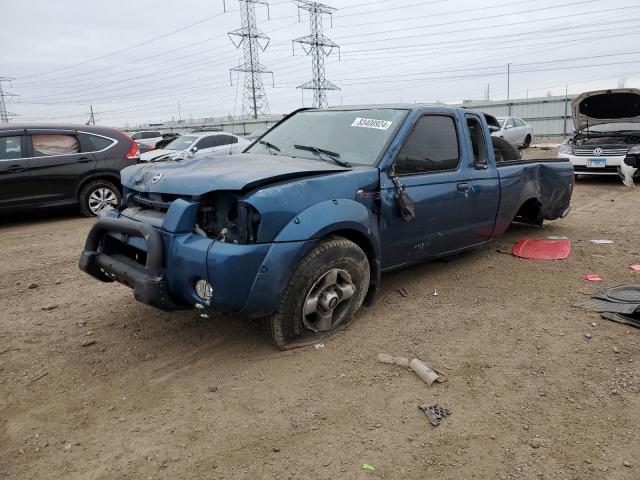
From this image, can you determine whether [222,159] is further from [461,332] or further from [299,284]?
[461,332]

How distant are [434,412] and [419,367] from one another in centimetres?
43

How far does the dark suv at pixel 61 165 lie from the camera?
775 centimetres

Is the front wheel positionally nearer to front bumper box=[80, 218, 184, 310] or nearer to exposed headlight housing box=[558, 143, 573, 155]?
front bumper box=[80, 218, 184, 310]

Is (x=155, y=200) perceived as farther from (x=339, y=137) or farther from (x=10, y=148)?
(x=10, y=148)

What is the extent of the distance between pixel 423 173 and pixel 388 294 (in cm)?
111

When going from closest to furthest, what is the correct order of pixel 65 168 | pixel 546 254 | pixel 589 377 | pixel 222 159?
pixel 589 377, pixel 222 159, pixel 546 254, pixel 65 168

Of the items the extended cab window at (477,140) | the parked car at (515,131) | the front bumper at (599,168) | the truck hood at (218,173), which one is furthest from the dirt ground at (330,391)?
the parked car at (515,131)

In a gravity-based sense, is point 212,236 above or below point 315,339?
above

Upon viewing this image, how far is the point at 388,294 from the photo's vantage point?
4418 mm

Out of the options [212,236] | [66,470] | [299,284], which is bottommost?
[66,470]

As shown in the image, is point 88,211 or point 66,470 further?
point 88,211

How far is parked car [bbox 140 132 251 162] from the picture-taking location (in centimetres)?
1353

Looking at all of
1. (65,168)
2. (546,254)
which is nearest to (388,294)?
(546,254)

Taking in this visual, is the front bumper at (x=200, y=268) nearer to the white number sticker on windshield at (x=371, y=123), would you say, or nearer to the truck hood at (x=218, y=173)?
the truck hood at (x=218, y=173)
